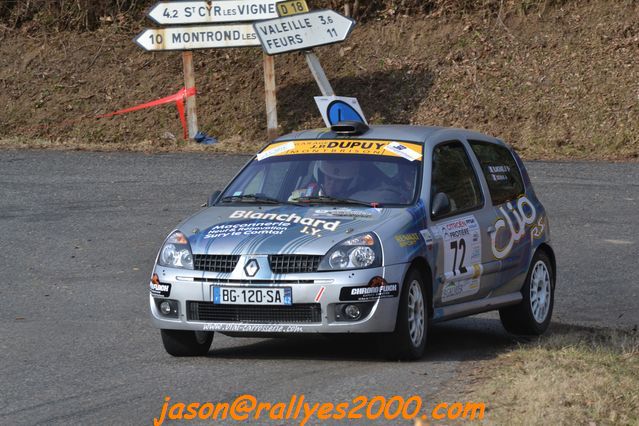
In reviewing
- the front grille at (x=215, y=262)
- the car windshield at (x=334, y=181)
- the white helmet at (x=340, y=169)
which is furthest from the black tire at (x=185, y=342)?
the white helmet at (x=340, y=169)

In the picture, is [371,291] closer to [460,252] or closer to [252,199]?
[460,252]

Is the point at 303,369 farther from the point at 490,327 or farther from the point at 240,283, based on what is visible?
the point at 490,327

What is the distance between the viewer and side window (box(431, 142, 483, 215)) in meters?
9.44

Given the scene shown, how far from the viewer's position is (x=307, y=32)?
22438 millimetres

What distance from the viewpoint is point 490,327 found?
10883mm

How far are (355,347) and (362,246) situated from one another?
4.13 ft

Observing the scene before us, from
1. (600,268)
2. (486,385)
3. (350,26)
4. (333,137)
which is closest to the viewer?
(486,385)

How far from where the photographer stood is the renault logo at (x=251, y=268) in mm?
8273

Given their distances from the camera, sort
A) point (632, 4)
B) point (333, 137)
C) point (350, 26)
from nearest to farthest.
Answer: point (333, 137) → point (350, 26) → point (632, 4)

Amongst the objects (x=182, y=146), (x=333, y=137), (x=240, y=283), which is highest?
(x=333, y=137)

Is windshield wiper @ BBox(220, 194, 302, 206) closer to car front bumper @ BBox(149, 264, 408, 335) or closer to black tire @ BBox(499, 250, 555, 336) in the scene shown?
car front bumper @ BBox(149, 264, 408, 335)

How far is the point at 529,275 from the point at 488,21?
682 inches

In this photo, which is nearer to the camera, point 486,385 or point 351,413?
point 351,413

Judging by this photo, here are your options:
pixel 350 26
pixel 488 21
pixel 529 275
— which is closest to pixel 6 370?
pixel 529 275
